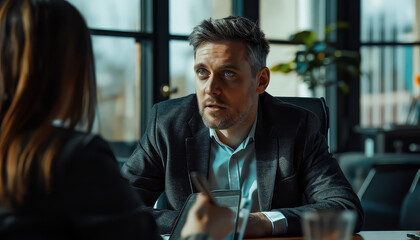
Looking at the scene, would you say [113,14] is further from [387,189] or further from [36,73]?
[36,73]

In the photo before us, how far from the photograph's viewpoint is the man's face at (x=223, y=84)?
1.96 m

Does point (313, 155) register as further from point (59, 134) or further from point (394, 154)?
point (394, 154)

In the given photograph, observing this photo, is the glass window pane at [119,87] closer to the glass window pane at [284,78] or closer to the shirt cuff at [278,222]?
the glass window pane at [284,78]

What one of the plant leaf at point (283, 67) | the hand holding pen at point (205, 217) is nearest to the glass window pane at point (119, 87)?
the plant leaf at point (283, 67)

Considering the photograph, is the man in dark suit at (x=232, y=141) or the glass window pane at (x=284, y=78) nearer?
the man in dark suit at (x=232, y=141)

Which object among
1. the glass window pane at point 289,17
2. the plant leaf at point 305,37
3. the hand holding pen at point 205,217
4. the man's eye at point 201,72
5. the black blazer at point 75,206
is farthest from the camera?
the glass window pane at point 289,17

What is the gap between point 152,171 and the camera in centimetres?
198

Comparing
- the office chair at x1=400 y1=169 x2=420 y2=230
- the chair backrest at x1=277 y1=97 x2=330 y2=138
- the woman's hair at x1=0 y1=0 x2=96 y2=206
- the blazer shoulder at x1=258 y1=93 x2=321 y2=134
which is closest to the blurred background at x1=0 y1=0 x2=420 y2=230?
the office chair at x1=400 y1=169 x2=420 y2=230

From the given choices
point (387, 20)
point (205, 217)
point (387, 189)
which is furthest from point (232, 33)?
point (387, 20)

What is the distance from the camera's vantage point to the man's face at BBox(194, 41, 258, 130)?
1965 millimetres

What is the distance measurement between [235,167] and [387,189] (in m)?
2.65

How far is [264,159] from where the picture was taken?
195 cm

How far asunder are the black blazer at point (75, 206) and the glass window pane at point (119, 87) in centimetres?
344

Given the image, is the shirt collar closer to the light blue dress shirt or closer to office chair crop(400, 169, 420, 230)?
the light blue dress shirt
